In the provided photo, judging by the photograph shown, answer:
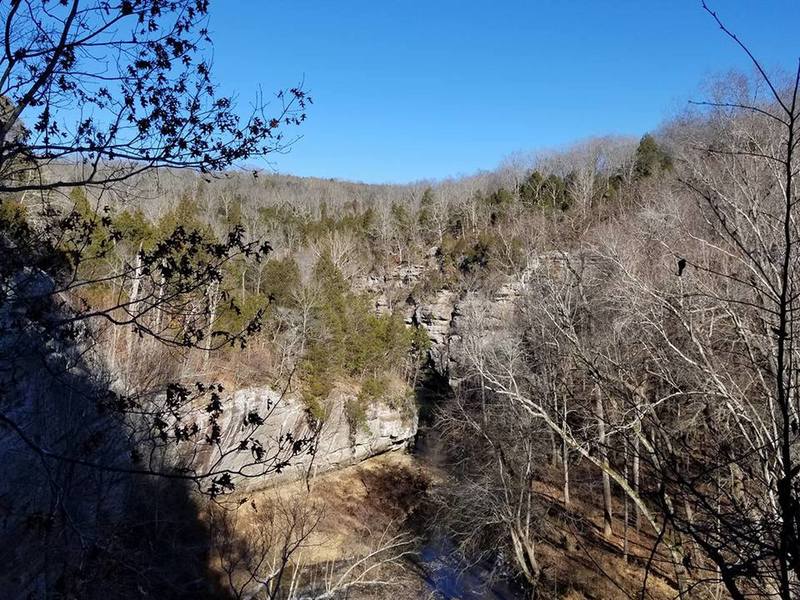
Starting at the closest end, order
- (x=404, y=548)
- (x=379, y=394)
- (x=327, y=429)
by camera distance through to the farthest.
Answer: (x=404, y=548)
(x=327, y=429)
(x=379, y=394)

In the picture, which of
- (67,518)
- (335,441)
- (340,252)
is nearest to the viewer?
(67,518)

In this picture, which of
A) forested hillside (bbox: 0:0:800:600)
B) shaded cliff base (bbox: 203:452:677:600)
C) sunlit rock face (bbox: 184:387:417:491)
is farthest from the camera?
sunlit rock face (bbox: 184:387:417:491)

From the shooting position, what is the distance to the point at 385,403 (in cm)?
2520

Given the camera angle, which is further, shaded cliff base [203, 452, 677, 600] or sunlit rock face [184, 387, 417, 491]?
sunlit rock face [184, 387, 417, 491]

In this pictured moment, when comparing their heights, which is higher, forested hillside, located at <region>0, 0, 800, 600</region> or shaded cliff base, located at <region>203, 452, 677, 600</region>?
forested hillside, located at <region>0, 0, 800, 600</region>

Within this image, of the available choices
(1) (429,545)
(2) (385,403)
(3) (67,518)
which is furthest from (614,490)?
(3) (67,518)

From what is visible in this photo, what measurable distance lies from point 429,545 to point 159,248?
16.4 meters

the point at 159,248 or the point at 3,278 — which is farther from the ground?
the point at 159,248

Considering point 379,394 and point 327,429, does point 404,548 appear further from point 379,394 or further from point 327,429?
point 379,394

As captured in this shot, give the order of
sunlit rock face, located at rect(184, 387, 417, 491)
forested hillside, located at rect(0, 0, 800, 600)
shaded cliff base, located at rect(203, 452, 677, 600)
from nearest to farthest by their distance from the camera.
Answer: forested hillside, located at rect(0, 0, 800, 600) → shaded cliff base, located at rect(203, 452, 677, 600) → sunlit rock face, located at rect(184, 387, 417, 491)

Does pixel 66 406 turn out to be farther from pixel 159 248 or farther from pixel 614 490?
pixel 614 490

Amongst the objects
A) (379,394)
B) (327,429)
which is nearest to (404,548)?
(327,429)

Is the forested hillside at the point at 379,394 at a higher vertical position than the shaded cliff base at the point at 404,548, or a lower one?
higher

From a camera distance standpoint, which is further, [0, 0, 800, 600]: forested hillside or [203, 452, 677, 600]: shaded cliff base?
[203, 452, 677, 600]: shaded cliff base
